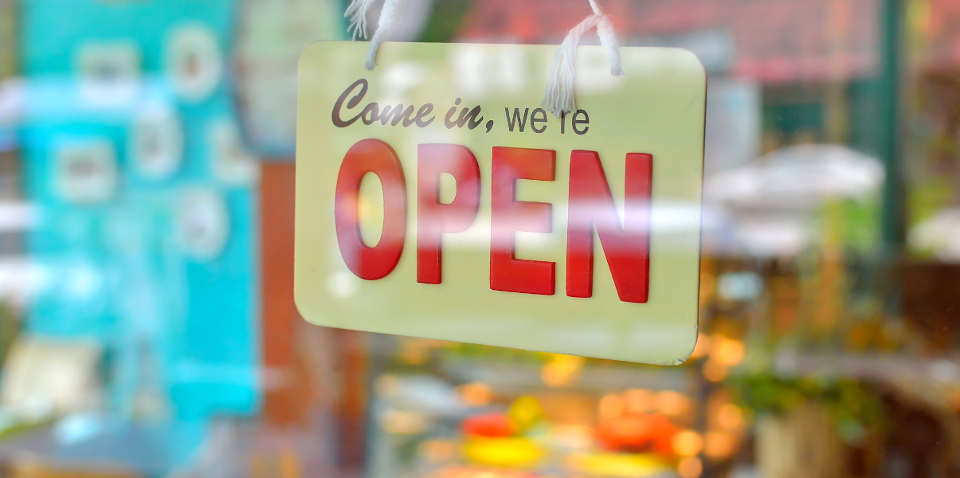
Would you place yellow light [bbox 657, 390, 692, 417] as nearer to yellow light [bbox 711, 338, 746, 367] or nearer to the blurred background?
the blurred background

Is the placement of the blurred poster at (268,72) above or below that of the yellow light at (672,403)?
above

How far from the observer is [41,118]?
8.46 feet

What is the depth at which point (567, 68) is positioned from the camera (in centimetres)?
45

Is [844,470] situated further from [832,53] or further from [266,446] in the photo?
[266,446]

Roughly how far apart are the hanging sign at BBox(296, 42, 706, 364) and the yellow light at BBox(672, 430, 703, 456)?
1.71 meters

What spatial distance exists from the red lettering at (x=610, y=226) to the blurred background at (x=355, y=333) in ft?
5.01

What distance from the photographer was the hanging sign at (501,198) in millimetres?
436

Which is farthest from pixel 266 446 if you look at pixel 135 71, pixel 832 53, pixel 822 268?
pixel 832 53

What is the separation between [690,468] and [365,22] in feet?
5.71

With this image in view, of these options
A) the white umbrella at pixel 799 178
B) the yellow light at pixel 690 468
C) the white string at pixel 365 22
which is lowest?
the yellow light at pixel 690 468

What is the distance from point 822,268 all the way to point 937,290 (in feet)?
2.02

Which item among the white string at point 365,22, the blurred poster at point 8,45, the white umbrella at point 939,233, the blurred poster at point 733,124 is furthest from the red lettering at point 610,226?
the blurred poster at point 8,45

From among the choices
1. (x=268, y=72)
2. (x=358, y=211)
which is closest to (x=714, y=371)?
(x=268, y=72)

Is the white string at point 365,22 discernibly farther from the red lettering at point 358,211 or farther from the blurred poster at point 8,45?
the blurred poster at point 8,45
